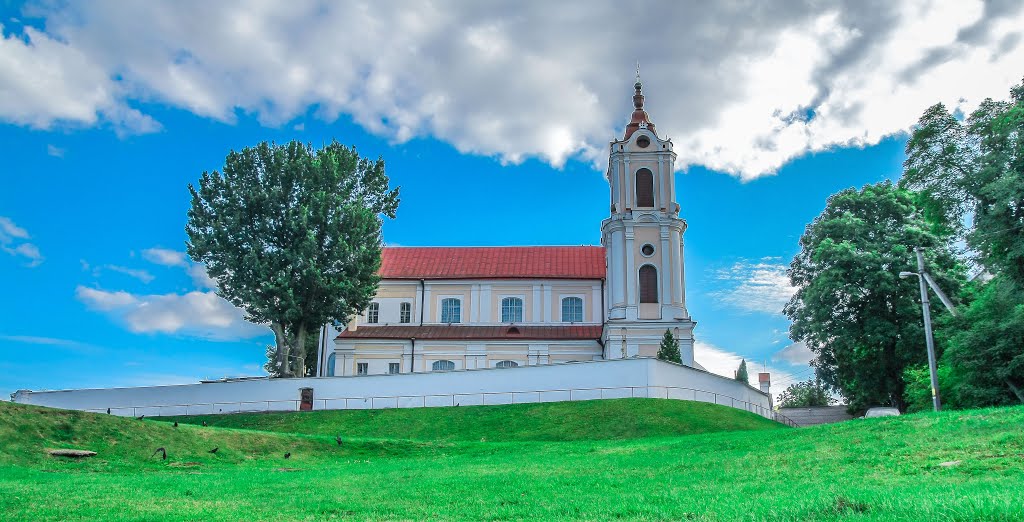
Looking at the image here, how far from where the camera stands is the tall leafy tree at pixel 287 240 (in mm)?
41281

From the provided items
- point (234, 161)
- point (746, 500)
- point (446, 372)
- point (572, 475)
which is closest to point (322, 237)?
point (234, 161)

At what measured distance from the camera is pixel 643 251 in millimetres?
50156

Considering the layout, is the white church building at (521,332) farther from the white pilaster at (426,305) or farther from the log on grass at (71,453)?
the log on grass at (71,453)

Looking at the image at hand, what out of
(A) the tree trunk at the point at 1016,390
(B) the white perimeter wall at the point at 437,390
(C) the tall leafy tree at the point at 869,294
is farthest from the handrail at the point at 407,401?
(A) the tree trunk at the point at 1016,390

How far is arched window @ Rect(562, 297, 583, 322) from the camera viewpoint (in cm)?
5375

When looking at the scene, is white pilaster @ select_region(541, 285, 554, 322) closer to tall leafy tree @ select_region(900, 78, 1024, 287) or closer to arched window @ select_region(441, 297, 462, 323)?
arched window @ select_region(441, 297, 462, 323)

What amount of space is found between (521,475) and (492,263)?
1639 inches

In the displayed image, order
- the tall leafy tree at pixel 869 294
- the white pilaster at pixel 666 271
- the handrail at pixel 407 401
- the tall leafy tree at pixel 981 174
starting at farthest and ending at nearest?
1. the white pilaster at pixel 666 271
2. the tall leafy tree at pixel 869 294
3. the handrail at pixel 407 401
4. the tall leafy tree at pixel 981 174

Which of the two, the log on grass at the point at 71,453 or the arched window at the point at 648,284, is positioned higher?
the arched window at the point at 648,284

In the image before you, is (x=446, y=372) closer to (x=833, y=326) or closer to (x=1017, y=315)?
(x=833, y=326)

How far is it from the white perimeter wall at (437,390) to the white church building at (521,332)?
0.06m

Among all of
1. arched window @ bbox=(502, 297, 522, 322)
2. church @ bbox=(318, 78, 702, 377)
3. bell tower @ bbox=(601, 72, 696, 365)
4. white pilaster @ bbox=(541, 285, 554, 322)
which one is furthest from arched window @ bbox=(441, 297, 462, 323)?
bell tower @ bbox=(601, 72, 696, 365)

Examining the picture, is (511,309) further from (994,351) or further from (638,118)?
(994,351)

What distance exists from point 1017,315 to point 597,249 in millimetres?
33187
